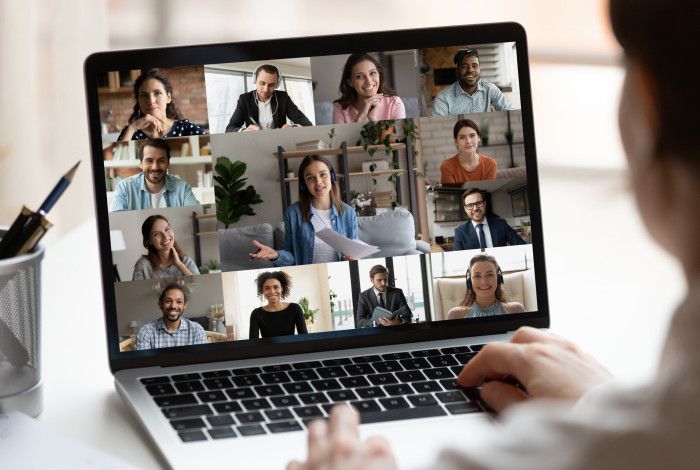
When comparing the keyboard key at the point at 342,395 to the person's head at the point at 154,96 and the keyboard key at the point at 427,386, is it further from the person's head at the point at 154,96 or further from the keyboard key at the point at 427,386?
the person's head at the point at 154,96

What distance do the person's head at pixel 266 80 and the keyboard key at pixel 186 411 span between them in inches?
13.0

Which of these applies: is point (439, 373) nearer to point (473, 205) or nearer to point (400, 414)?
point (400, 414)

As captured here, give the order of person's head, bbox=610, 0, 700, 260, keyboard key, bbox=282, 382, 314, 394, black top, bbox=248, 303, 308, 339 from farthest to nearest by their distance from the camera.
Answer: black top, bbox=248, 303, 308, 339 → keyboard key, bbox=282, 382, 314, 394 → person's head, bbox=610, 0, 700, 260

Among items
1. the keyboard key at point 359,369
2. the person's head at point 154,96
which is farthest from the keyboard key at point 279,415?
the person's head at point 154,96

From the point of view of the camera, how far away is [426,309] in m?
1.01

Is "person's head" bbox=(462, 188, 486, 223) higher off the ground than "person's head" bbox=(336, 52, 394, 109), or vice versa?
"person's head" bbox=(336, 52, 394, 109)

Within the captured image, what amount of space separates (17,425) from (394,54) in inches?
20.8

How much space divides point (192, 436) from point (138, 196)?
0.29 meters

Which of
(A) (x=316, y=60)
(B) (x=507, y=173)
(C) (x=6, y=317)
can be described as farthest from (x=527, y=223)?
(C) (x=6, y=317)

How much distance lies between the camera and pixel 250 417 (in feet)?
2.70

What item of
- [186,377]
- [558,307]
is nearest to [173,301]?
[186,377]

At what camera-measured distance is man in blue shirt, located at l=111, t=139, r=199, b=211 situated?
0.97 m

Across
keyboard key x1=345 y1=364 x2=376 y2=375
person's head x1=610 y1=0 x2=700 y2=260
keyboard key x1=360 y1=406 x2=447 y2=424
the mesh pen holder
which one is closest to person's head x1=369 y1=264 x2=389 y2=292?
keyboard key x1=345 y1=364 x2=376 y2=375

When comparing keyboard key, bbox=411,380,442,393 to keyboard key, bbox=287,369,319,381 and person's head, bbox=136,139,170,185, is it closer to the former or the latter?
keyboard key, bbox=287,369,319,381
